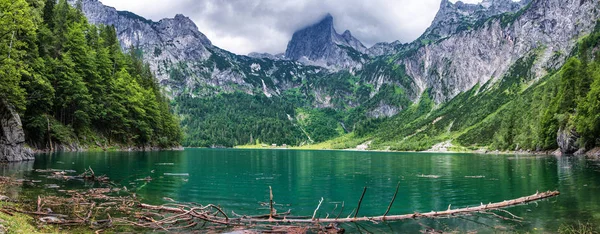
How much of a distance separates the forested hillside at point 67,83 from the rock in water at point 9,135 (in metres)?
1.76

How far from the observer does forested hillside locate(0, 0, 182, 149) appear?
44969mm

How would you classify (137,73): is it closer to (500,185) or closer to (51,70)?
(51,70)

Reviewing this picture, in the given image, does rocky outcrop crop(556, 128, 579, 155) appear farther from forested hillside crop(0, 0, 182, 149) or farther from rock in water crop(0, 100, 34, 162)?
rock in water crop(0, 100, 34, 162)

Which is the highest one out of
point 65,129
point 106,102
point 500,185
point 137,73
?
point 137,73

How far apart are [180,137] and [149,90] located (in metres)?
45.3

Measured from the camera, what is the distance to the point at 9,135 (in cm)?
4634

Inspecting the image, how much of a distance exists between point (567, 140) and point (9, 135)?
12413 centimetres

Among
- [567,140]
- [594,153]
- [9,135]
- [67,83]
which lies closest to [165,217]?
[9,135]

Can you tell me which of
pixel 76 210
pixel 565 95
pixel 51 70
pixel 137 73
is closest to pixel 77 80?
pixel 51 70

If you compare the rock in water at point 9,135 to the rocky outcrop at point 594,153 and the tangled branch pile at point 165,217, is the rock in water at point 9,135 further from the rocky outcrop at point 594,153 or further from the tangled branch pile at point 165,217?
the rocky outcrop at point 594,153

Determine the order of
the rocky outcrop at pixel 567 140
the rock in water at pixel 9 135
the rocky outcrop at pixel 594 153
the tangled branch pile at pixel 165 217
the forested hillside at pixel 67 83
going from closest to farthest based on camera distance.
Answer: the tangled branch pile at pixel 165 217 → the forested hillside at pixel 67 83 → the rock in water at pixel 9 135 → the rocky outcrop at pixel 594 153 → the rocky outcrop at pixel 567 140

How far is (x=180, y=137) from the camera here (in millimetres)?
162500

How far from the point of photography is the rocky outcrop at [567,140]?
94.4m

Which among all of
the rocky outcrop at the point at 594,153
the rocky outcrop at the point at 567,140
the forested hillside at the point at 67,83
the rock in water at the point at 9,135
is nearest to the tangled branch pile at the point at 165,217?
the rock in water at the point at 9,135
